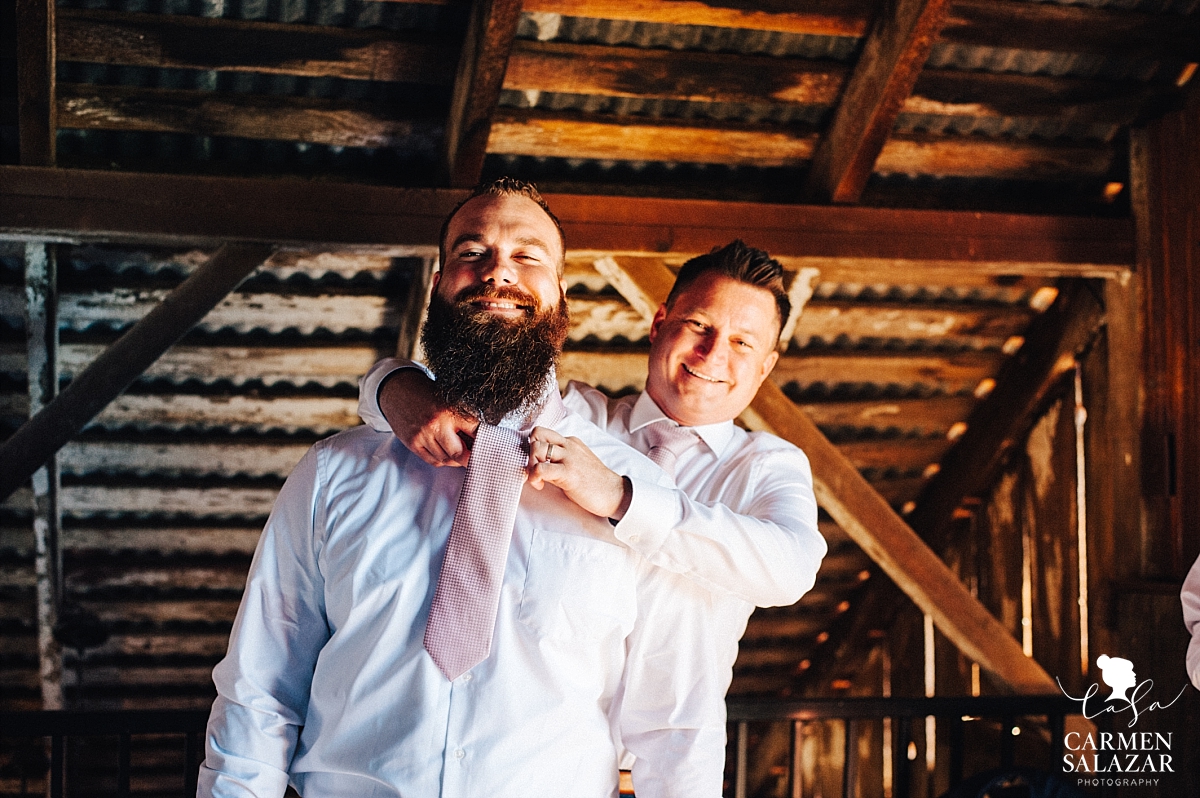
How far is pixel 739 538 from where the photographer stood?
176 centimetres

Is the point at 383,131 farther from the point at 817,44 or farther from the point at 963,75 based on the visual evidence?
the point at 963,75

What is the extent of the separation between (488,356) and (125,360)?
2175mm

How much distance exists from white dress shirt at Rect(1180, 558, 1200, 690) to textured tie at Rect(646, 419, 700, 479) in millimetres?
1335

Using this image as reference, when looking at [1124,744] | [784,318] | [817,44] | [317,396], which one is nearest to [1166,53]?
[817,44]

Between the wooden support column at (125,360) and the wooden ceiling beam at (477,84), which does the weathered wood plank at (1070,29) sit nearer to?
the wooden ceiling beam at (477,84)

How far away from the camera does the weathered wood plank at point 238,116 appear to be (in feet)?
10.6

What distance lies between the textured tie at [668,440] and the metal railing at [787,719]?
1.08 metres

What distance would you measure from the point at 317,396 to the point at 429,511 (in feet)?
10.2

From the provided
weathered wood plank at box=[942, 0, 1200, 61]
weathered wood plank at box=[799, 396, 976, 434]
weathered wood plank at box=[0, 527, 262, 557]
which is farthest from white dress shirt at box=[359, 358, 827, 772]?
weathered wood plank at box=[0, 527, 262, 557]

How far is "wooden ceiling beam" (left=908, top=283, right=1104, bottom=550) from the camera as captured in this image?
464cm

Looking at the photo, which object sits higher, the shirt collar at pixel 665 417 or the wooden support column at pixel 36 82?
the wooden support column at pixel 36 82

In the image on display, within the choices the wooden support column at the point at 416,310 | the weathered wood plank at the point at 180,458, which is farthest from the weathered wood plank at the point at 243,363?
the weathered wood plank at the point at 180,458

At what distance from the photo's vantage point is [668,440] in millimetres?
2264

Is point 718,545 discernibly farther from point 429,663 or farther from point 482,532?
point 429,663
